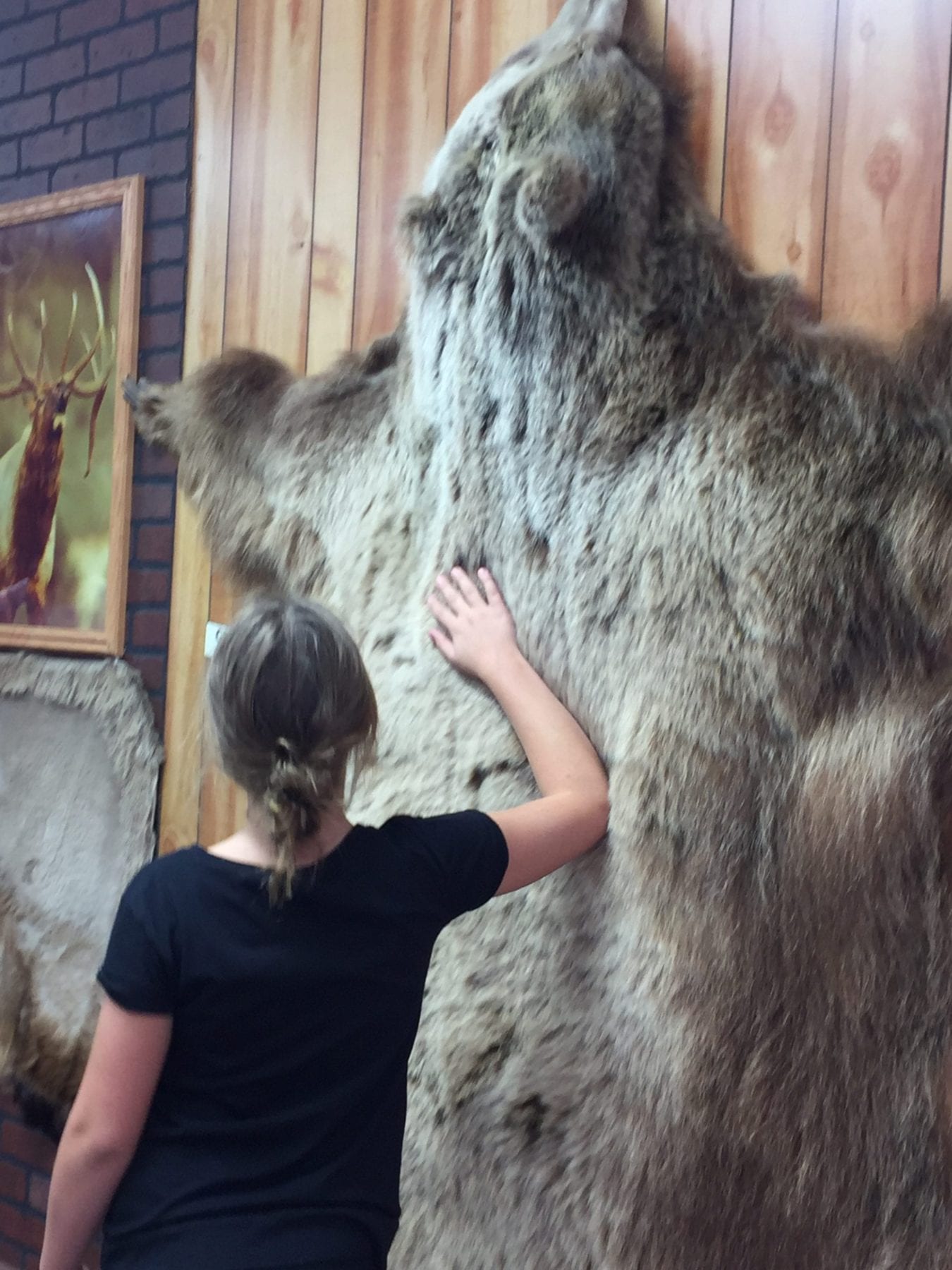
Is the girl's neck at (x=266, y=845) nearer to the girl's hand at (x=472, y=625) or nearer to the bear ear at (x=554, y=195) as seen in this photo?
the girl's hand at (x=472, y=625)

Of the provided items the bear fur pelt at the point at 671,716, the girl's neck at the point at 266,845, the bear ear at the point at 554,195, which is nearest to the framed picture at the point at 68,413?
the bear fur pelt at the point at 671,716

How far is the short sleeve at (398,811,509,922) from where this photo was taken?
1227mm

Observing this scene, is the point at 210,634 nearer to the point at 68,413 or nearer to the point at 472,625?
the point at 68,413

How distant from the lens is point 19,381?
2.63 metres

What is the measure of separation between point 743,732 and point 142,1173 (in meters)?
0.82

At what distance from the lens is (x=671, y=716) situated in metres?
1.38

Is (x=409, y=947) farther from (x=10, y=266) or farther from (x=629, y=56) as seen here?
(x=10, y=266)

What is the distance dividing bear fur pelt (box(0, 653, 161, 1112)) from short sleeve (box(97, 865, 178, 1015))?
131cm

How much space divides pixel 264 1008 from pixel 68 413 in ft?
5.92

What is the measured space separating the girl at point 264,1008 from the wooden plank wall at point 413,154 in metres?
0.92

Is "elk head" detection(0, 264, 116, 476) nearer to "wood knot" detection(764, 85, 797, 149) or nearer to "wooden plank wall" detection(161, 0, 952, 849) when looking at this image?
"wooden plank wall" detection(161, 0, 952, 849)

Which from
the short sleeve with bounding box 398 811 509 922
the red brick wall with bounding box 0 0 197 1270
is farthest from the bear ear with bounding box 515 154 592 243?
the red brick wall with bounding box 0 0 197 1270

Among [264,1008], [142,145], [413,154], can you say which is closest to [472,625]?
[264,1008]

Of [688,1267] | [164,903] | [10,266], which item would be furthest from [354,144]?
[688,1267]
